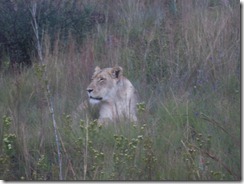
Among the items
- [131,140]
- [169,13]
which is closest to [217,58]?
[131,140]

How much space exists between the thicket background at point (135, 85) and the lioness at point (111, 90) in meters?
0.14

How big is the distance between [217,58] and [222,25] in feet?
2.37

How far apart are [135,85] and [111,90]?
33 centimetres

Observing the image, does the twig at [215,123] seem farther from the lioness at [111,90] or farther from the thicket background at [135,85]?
the lioness at [111,90]

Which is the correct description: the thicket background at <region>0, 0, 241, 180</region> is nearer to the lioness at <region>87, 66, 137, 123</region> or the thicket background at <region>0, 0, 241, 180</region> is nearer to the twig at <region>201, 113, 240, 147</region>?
the twig at <region>201, 113, 240, 147</region>

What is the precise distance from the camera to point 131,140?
18.0ft

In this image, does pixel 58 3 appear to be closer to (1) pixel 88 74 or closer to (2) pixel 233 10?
(1) pixel 88 74

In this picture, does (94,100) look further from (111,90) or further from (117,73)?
(117,73)

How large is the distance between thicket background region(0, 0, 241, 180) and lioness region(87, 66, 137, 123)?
0.47 ft

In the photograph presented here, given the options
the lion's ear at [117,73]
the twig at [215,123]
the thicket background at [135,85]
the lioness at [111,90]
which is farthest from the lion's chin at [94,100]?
the twig at [215,123]

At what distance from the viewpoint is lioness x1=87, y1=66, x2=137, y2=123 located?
23.2 ft

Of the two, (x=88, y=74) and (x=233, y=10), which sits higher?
(x=233, y=10)

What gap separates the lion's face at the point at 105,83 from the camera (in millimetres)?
7137

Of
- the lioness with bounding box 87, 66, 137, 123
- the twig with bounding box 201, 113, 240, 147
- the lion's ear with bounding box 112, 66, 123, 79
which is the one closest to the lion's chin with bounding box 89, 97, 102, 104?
the lioness with bounding box 87, 66, 137, 123
